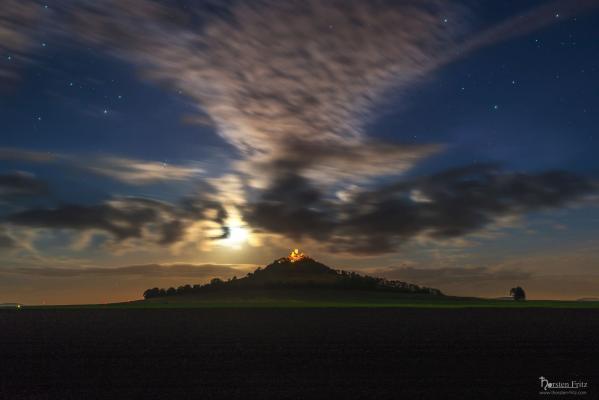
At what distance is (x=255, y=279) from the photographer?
15200 centimetres

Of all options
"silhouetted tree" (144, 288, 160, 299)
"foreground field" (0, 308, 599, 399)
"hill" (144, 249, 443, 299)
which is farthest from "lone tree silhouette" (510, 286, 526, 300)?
"foreground field" (0, 308, 599, 399)

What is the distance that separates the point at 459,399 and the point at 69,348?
2032 centimetres

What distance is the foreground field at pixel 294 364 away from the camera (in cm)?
1780

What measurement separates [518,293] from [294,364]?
406 feet

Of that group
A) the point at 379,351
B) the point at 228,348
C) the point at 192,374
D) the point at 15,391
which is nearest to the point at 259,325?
the point at 228,348

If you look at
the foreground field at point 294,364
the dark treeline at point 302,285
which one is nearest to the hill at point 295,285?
the dark treeline at point 302,285

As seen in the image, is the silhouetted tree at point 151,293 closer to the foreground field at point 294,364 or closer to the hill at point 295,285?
the hill at point 295,285

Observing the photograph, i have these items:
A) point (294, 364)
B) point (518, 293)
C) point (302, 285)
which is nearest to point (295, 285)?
point (302, 285)

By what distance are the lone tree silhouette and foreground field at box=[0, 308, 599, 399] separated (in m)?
103

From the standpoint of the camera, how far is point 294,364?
22.3 m

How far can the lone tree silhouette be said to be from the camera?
133 meters

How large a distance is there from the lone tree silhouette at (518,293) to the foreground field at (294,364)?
103 m

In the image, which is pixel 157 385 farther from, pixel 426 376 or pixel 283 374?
pixel 426 376

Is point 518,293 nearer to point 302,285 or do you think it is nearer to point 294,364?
point 302,285
